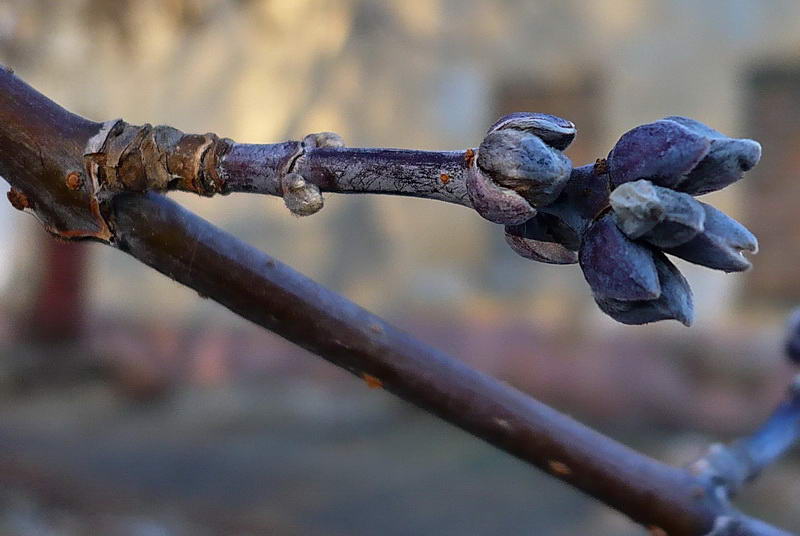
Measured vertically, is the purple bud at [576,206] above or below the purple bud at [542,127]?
below

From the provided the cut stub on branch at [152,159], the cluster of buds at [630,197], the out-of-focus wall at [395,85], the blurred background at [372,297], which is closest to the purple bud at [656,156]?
the cluster of buds at [630,197]

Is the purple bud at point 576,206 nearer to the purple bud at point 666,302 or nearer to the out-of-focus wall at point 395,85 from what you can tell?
the purple bud at point 666,302

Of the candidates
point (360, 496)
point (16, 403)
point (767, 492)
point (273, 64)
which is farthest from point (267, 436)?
point (767, 492)

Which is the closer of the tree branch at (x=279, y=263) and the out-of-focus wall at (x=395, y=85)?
the tree branch at (x=279, y=263)

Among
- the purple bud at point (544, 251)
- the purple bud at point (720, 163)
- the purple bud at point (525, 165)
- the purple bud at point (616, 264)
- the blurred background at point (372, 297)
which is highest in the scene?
the blurred background at point (372, 297)

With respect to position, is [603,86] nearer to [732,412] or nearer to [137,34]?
[732,412]

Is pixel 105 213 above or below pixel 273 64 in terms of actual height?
below
